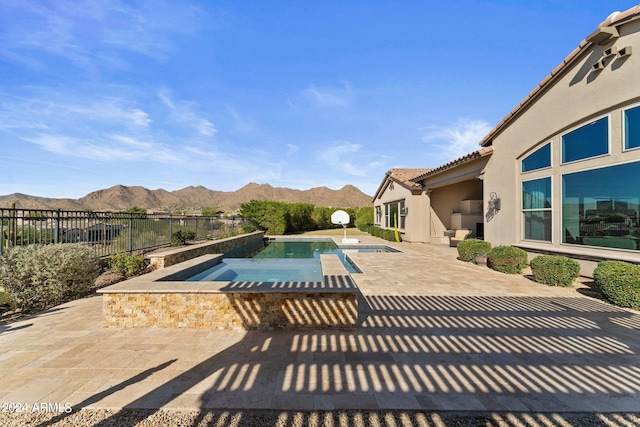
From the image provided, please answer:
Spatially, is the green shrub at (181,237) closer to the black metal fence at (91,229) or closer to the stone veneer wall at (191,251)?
the black metal fence at (91,229)

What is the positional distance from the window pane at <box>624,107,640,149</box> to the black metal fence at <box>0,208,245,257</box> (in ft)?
43.6

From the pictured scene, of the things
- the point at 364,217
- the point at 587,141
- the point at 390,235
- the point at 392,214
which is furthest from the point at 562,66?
the point at 364,217

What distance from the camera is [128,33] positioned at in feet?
30.1

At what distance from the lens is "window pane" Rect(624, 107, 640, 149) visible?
19.3ft

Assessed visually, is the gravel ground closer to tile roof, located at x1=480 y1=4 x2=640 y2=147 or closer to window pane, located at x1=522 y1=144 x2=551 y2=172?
window pane, located at x1=522 y1=144 x2=551 y2=172

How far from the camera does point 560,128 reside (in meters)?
7.48

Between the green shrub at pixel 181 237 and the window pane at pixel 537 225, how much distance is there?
509 inches

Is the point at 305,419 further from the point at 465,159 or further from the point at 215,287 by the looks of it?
the point at 465,159

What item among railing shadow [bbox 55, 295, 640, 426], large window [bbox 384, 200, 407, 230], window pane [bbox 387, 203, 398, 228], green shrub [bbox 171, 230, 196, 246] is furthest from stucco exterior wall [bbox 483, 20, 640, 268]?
green shrub [bbox 171, 230, 196, 246]

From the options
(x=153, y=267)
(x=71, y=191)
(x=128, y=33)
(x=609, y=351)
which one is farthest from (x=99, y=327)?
(x=71, y=191)

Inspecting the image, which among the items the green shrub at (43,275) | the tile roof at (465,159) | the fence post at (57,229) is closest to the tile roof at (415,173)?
the tile roof at (465,159)

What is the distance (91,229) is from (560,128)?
1351 cm

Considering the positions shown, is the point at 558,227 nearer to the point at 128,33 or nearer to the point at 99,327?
the point at 99,327

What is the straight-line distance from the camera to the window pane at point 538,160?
8.00 m
